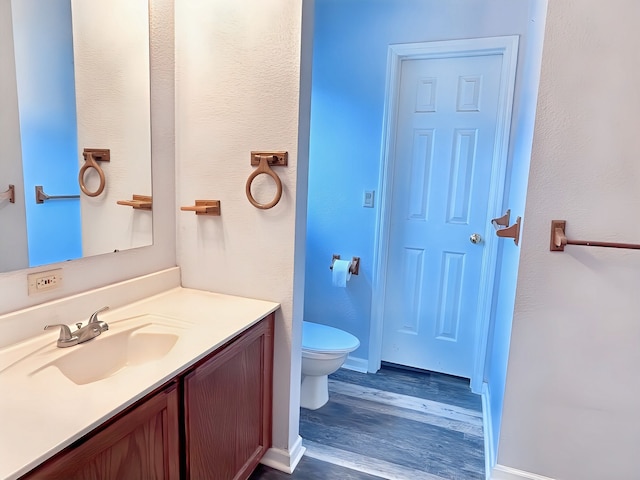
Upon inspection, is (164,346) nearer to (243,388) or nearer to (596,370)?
(243,388)

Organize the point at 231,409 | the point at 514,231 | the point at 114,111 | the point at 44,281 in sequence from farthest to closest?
the point at 514,231
the point at 114,111
the point at 231,409
the point at 44,281

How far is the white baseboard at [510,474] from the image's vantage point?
5.26 ft

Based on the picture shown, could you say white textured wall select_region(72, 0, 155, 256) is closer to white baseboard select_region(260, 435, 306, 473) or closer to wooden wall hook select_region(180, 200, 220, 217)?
wooden wall hook select_region(180, 200, 220, 217)

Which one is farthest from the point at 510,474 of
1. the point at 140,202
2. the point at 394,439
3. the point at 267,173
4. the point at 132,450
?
the point at 140,202

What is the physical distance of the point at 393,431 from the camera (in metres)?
2.09

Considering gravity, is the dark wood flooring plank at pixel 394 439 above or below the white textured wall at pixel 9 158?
below

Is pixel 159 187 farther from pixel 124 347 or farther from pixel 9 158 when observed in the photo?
pixel 124 347

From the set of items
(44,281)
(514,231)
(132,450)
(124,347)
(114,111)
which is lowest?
(132,450)

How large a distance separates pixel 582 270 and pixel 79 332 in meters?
1.77

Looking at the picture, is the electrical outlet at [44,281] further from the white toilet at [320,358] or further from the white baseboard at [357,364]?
the white baseboard at [357,364]

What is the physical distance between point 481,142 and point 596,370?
4.66ft

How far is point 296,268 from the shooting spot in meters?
1.67

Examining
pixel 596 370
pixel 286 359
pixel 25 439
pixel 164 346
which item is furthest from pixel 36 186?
pixel 596 370

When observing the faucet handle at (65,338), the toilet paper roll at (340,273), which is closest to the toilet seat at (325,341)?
the toilet paper roll at (340,273)
